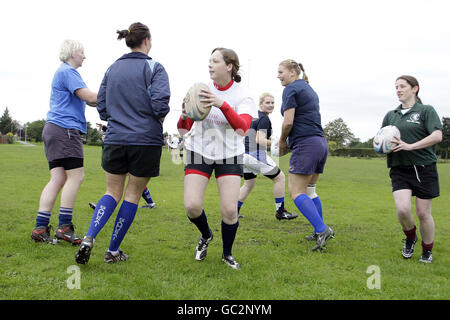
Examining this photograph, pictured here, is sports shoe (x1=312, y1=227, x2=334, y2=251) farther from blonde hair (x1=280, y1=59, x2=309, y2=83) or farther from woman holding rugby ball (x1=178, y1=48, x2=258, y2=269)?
blonde hair (x1=280, y1=59, x2=309, y2=83)

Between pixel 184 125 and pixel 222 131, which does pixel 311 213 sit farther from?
pixel 184 125

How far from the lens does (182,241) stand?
5445mm

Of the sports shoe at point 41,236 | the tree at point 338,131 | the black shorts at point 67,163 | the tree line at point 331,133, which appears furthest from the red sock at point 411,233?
the tree at point 338,131

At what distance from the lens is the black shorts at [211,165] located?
166 inches

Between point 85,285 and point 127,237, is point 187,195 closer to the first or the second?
point 85,285

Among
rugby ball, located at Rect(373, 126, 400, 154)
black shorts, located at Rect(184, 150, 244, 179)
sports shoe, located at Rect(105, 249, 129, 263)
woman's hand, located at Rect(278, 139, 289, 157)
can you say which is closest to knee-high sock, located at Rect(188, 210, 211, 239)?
black shorts, located at Rect(184, 150, 244, 179)

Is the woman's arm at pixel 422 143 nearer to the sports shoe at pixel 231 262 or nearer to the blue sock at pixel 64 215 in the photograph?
the sports shoe at pixel 231 262

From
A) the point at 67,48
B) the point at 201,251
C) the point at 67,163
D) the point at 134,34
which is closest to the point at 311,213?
the point at 201,251

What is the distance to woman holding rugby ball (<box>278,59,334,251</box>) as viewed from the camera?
523cm

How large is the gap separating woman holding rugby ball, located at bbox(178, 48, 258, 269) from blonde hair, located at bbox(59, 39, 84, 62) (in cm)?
190

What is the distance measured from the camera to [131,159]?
402 centimetres

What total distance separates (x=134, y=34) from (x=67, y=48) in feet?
4.78

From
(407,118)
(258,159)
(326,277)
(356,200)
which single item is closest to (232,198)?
(326,277)
